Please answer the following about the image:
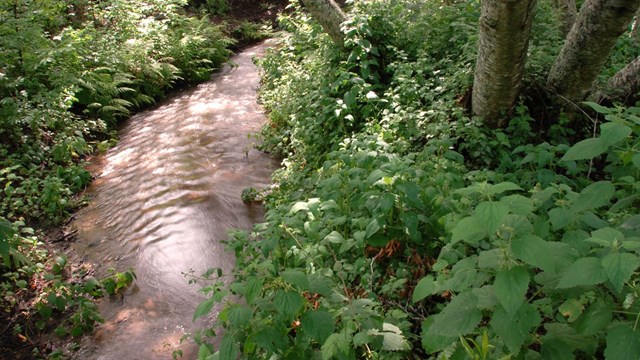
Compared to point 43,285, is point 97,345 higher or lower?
lower

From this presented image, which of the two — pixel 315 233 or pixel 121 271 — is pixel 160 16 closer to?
pixel 121 271

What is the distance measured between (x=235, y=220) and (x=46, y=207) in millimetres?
2720

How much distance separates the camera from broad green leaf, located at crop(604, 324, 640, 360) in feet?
4.49

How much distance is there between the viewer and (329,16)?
6594mm

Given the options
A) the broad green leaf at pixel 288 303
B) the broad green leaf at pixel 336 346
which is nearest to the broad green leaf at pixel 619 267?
the broad green leaf at pixel 336 346

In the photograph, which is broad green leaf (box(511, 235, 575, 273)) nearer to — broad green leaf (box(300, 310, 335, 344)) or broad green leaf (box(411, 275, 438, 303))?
broad green leaf (box(411, 275, 438, 303))

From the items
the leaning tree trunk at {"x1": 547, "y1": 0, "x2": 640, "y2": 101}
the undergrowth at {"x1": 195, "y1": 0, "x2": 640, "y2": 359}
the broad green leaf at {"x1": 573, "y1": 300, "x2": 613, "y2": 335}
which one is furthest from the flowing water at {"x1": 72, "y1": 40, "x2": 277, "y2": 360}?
the leaning tree trunk at {"x1": 547, "y1": 0, "x2": 640, "y2": 101}

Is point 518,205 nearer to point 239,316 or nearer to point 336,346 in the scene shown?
point 336,346

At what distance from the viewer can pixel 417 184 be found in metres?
3.44

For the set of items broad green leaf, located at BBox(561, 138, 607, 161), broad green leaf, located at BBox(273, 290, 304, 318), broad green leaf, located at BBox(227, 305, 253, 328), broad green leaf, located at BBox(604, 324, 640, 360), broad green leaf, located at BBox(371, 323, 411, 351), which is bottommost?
broad green leaf, located at BBox(371, 323, 411, 351)

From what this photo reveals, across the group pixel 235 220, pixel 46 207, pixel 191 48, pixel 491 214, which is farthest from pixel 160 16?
pixel 491 214

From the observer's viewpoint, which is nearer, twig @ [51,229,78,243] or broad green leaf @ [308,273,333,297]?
broad green leaf @ [308,273,333,297]

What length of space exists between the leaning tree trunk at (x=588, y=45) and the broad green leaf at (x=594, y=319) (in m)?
2.85

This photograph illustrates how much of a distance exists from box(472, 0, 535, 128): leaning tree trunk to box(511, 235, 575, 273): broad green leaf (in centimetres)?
257
